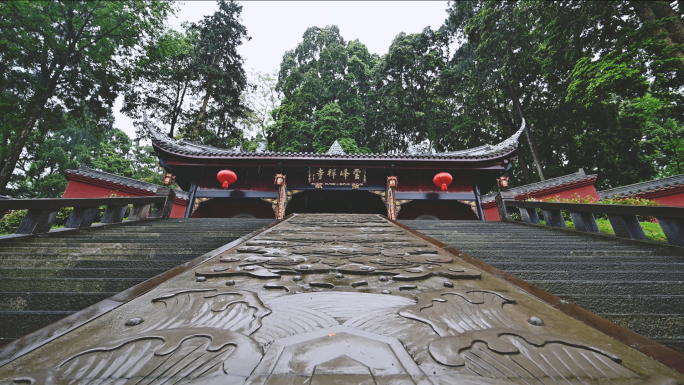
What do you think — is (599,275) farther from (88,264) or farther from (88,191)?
(88,191)

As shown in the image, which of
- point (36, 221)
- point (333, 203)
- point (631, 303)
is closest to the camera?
point (631, 303)

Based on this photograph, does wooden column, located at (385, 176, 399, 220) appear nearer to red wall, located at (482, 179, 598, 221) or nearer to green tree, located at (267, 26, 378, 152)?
red wall, located at (482, 179, 598, 221)

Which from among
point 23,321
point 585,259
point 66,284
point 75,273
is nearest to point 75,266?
point 75,273

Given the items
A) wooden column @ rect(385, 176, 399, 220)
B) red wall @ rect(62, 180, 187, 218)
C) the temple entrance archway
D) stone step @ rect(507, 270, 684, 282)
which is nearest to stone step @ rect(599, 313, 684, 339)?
stone step @ rect(507, 270, 684, 282)

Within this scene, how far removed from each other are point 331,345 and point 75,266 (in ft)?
7.89

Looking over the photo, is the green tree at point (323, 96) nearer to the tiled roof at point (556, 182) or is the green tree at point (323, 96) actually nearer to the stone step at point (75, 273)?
the tiled roof at point (556, 182)

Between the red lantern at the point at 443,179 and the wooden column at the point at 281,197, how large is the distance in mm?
4862

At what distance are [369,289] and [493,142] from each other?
19682 mm

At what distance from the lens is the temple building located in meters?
8.23

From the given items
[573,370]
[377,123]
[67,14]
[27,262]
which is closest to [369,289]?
[573,370]

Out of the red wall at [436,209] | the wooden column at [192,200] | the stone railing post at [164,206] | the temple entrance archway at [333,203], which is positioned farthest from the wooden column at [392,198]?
the wooden column at [192,200]

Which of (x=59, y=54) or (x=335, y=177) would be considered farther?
(x=59, y=54)

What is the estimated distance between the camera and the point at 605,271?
6.81 ft

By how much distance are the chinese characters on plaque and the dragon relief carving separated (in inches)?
283
